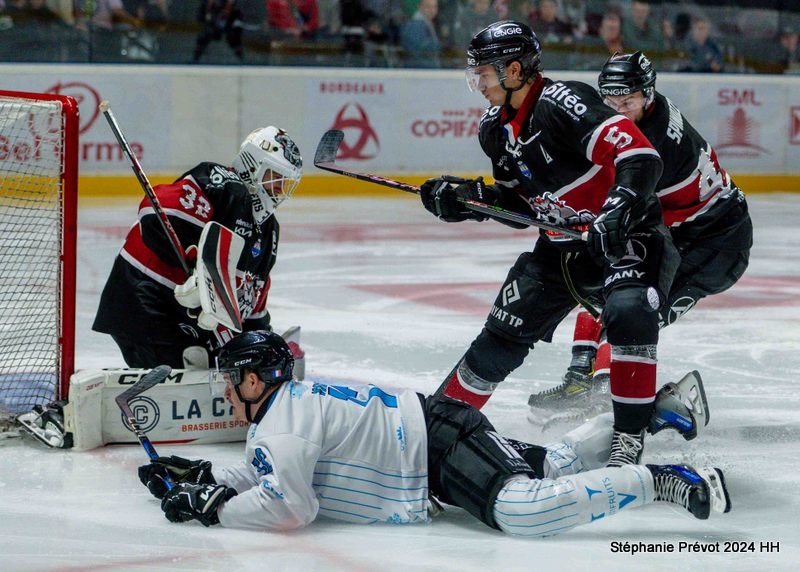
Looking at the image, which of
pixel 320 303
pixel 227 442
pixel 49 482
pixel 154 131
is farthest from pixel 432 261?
pixel 49 482

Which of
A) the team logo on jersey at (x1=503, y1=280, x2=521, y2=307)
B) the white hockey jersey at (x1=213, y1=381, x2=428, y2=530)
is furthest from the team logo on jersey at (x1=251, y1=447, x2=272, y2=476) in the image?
the team logo on jersey at (x1=503, y1=280, x2=521, y2=307)

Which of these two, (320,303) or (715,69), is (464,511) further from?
(715,69)

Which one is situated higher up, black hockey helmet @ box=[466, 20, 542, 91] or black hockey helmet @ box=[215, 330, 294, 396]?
black hockey helmet @ box=[466, 20, 542, 91]

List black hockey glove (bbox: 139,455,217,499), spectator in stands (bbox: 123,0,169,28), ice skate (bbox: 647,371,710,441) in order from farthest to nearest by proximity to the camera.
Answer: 1. spectator in stands (bbox: 123,0,169,28)
2. ice skate (bbox: 647,371,710,441)
3. black hockey glove (bbox: 139,455,217,499)

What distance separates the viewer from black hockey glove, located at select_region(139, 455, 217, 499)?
2936 mm

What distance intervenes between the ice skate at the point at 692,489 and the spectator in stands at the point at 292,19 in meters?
7.05

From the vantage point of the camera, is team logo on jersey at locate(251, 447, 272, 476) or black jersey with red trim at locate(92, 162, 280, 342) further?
black jersey with red trim at locate(92, 162, 280, 342)

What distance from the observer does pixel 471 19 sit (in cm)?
1005

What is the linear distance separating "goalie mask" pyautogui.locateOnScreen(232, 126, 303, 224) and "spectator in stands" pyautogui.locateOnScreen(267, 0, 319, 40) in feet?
19.2

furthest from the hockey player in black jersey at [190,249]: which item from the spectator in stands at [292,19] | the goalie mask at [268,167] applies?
the spectator in stands at [292,19]

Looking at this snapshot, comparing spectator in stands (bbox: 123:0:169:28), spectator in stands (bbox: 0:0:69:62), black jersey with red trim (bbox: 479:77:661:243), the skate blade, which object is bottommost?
the skate blade

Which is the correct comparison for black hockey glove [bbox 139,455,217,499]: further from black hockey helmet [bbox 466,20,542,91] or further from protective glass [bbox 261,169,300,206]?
black hockey helmet [bbox 466,20,542,91]

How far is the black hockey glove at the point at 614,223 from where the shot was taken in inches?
118

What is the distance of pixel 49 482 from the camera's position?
10.6 ft
